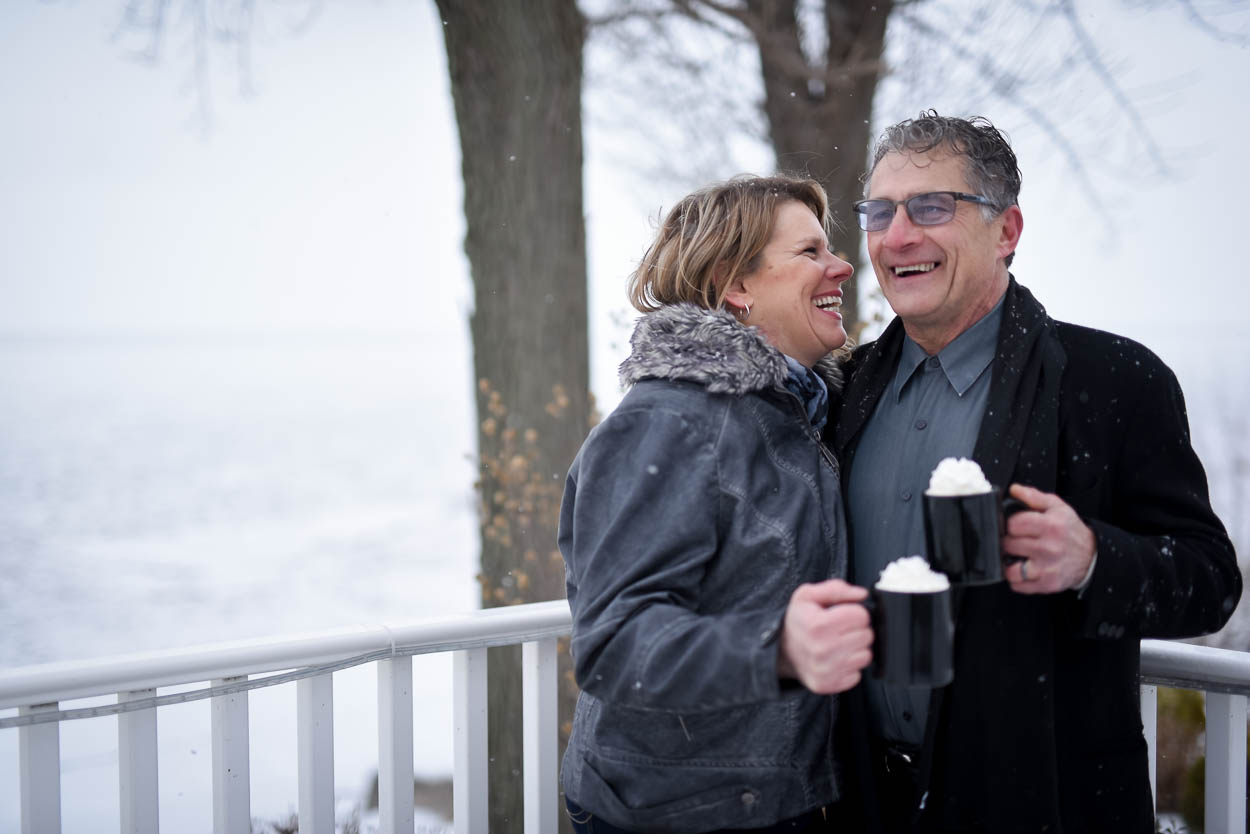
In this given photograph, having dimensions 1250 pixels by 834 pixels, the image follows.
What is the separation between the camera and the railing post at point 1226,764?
82.8 inches

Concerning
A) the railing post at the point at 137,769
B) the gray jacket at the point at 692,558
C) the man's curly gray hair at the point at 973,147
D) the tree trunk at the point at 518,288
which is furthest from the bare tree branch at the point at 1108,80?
the railing post at the point at 137,769

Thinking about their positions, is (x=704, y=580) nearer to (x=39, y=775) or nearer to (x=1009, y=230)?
(x=1009, y=230)

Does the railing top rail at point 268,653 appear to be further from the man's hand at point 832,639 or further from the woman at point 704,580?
the man's hand at point 832,639

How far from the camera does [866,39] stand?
17.0 feet

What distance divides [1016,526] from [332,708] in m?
1.53

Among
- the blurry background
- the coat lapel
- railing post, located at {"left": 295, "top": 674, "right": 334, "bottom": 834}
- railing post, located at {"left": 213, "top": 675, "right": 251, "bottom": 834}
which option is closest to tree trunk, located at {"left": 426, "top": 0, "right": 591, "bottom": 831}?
the blurry background

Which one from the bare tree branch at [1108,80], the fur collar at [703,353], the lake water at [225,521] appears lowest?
the lake water at [225,521]

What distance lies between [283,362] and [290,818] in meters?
17.3

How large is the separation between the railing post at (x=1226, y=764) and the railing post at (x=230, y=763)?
6.66 feet

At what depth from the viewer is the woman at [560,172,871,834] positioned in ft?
4.63

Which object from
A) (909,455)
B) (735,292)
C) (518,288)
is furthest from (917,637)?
(518,288)

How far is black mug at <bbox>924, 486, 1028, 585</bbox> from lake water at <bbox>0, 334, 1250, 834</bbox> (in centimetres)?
331

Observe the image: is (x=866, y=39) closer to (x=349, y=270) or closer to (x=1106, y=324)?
(x=1106, y=324)

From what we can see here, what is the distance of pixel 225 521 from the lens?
1171 cm
